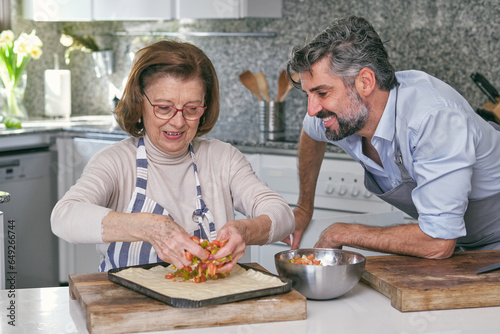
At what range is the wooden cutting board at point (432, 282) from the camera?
4.70ft

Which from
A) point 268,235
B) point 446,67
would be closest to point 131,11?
point 446,67

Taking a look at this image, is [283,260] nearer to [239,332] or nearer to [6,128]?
[239,332]

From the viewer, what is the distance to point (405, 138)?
1841 millimetres

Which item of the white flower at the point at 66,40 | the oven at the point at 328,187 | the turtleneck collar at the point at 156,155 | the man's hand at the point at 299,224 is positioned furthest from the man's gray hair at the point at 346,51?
the white flower at the point at 66,40

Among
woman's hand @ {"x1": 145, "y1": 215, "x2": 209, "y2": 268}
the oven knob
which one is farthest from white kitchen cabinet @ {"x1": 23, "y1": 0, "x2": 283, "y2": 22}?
woman's hand @ {"x1": 145, "y1": 215, "x2": 209, "y2": 268}

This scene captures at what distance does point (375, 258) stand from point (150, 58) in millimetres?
776

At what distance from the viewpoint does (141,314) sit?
1.27m

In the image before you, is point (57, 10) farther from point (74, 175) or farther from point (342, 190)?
point (342, 190)

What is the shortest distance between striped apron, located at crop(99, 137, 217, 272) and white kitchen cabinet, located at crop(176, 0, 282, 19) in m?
1.64

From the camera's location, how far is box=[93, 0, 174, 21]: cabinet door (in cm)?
355

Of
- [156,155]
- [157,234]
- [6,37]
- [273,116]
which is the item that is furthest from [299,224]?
[6,37]

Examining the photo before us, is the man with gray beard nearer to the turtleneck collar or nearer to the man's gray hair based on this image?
the man's gray hair

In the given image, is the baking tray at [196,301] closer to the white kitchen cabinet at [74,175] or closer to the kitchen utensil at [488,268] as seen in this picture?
the kitchen utensil at [488,268]

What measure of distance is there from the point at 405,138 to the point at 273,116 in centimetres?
166
